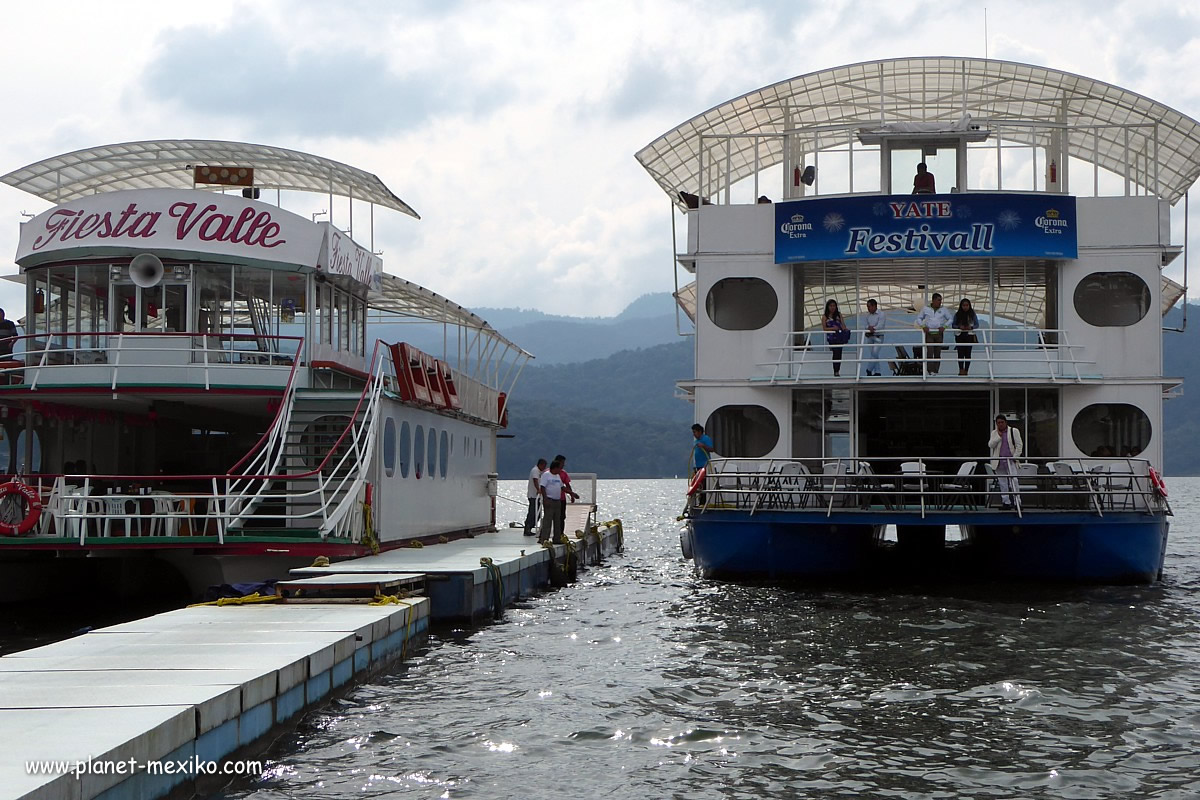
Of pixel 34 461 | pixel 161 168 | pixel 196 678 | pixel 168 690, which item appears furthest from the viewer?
pixel 161 168

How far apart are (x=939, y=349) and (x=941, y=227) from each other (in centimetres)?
223

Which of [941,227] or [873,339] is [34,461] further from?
[941,227]

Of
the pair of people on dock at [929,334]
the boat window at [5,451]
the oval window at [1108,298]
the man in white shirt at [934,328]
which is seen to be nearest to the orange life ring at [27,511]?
the boat window at [5,451]

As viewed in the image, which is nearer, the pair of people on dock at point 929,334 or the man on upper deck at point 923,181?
the pair of people on dock at point 929,334

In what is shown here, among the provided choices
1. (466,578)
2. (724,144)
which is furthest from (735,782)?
(724,144)

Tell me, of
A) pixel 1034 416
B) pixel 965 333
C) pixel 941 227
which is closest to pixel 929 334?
pixel 965 333

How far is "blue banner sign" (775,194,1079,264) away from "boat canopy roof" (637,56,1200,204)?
1687 mm

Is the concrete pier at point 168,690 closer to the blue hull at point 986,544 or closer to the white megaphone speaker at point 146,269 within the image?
the blue hull at point 986,544

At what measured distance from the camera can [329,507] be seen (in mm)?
20344

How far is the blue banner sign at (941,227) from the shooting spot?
22609mm

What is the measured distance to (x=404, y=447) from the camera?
22688mm

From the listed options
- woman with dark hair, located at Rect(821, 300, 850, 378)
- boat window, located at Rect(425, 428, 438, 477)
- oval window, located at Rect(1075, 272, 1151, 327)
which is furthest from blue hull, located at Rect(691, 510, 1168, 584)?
boat window, located at Rect(425, 428, 438, 477)

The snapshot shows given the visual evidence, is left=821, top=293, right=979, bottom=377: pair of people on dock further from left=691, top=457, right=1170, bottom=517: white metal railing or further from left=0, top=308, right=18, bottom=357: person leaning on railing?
left=0, top=308, right=18, bottom=357: person leaning on railing

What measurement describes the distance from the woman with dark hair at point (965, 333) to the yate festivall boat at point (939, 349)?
0.17 ft
